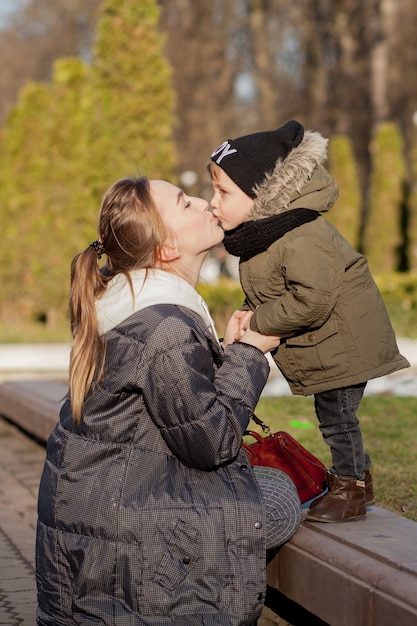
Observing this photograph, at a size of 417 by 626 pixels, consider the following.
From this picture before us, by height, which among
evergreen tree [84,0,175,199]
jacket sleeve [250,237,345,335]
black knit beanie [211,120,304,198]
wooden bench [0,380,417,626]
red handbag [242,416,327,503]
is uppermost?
evergreen tree [84,0,175,199]

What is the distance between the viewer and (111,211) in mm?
3293

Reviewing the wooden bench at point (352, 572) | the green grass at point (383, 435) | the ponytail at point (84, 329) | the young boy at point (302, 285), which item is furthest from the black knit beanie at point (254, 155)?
the green grass at point (383, 435)

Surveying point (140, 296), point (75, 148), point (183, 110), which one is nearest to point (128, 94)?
point (75, 148)

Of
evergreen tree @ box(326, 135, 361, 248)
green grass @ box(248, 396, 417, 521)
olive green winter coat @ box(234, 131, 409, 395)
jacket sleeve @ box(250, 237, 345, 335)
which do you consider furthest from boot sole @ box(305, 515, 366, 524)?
evergreen tree @ box(326, 135, 361, 248)

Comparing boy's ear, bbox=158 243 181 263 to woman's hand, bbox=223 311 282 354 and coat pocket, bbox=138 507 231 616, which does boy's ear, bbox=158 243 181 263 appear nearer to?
woman's hand, bbox=223 311 282 354

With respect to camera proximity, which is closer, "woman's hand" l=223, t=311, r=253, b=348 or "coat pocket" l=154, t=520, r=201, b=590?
"coat pocket" l=154, t=520, r=201, b=590

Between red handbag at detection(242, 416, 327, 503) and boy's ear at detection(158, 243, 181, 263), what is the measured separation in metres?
0.76

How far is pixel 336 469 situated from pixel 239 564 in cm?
80

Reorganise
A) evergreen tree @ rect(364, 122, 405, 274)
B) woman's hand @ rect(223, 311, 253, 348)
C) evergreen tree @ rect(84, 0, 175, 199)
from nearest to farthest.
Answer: woman's hand @ rect(223, 311, 253, 348), evergreen tree @ rect(84, 0, 175, 199), evergreen tree @ rect(364, 122, 405, 274)

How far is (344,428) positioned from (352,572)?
1.94 ft

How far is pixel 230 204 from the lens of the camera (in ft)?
12.4

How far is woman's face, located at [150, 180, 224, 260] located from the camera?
334 centimetres

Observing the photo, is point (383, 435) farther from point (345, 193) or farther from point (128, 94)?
point (345, 193)

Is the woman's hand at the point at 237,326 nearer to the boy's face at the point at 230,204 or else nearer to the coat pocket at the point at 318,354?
the coat pocket at the point at 318,354
